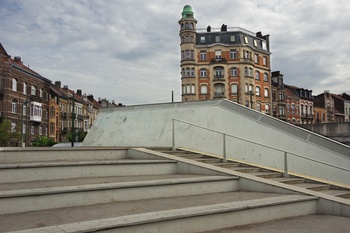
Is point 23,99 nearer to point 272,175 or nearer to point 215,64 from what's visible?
point 215,64

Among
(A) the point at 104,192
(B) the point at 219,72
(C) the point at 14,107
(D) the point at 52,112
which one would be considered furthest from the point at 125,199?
(D) the point at 52,112

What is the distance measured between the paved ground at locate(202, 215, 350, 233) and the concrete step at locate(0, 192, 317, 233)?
0.12 meters

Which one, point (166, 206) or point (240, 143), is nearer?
point (166, 206)

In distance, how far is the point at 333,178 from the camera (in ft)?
25.7

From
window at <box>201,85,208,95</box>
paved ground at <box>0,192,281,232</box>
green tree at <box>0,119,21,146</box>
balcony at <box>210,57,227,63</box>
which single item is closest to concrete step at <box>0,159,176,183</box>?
paved ground at <box>0,192,281,232</box>

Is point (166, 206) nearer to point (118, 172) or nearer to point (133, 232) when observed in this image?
point (133, 232)

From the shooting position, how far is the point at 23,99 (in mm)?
50344

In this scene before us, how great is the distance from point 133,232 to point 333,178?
6234mm

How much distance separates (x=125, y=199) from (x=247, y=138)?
15.5ft

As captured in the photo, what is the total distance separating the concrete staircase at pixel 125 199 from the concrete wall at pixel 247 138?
2.40 meters


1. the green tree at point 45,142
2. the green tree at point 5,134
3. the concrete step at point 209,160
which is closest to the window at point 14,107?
the green tree at point 5,134

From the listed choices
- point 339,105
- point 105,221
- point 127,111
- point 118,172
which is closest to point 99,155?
point 118,172

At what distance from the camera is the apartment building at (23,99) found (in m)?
45.8

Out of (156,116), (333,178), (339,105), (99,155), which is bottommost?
(333,178)
